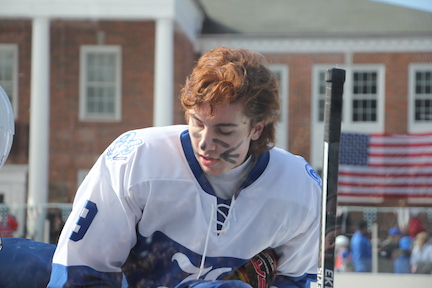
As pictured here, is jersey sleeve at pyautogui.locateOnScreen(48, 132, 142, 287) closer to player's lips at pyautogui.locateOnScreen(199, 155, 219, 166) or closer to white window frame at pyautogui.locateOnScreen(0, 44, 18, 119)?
player's lips at pyautogui.locateOnScreen(199, 155, 219, 166)

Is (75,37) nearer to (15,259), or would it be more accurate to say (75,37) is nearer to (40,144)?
(40,144)

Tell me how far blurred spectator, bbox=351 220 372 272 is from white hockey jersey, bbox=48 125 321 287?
3.87 m

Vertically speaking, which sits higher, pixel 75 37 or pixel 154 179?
pixel 75 37

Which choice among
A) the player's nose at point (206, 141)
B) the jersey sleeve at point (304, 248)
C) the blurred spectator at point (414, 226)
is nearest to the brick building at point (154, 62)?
the blurred spectator at point (414, 226)

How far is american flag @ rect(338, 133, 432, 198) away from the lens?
6613mm

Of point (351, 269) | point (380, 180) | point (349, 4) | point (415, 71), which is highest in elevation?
point (349, 4)

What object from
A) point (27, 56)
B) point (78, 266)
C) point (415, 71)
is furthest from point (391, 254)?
point (78, 266)

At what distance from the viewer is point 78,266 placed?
1.29 meters

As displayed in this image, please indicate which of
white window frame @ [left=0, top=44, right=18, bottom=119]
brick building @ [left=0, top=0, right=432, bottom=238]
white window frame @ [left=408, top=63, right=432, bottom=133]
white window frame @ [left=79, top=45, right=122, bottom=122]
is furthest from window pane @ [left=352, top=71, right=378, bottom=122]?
white window frame @ [left=0, top=44, right=18, bottom=119]

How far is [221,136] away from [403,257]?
186 inches

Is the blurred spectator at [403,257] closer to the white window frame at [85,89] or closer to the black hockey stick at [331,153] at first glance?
the white window frame at [85,89]

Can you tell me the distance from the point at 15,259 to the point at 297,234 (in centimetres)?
60

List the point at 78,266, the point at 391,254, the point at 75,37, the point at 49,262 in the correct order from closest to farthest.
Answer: the point at 78,266, the point at 49,262, the point at 391,254, the point at 75,37

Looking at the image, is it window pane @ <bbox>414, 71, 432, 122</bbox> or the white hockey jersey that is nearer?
the white hockey jersey
